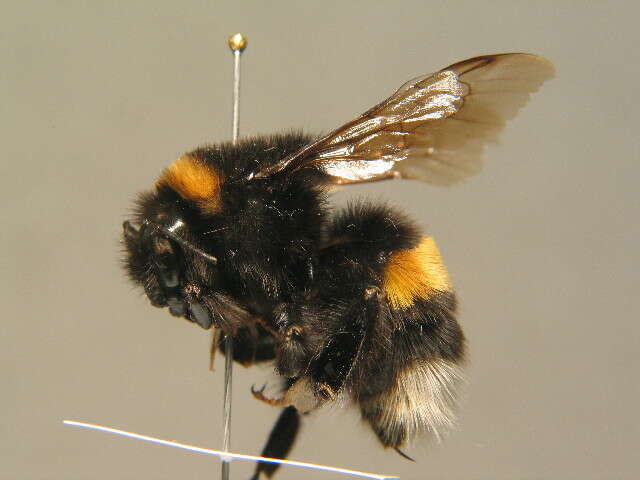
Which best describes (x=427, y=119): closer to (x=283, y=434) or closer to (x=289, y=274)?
(x=289, y=274)

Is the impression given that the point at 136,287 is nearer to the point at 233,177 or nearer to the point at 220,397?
the point at 233,177

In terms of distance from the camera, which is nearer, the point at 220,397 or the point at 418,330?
the point at 418,330

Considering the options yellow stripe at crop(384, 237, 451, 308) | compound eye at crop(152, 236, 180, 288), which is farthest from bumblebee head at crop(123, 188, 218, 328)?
yellow stripe at crop(384, 237, 451, 308)

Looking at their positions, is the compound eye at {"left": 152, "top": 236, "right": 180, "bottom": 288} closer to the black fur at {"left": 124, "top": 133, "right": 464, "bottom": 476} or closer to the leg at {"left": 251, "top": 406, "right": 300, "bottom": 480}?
the black fur at {"left": 124, "top": 133, "right": 464, "bottom": 476}

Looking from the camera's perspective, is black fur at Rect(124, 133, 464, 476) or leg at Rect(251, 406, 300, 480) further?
leg at Rect(251, 406, 300, 480)

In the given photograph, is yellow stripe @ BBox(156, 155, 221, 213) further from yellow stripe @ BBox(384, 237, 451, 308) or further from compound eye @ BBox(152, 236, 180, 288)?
yellow stripe @ BBox(384, 237, 451, 308)

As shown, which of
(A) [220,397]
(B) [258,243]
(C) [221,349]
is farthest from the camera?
(A) [220,397]

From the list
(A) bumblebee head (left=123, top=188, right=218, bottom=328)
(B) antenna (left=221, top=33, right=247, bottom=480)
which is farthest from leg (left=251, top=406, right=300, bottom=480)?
(A) bumblebee head (left=123, top=188, right=218, bottom=328)

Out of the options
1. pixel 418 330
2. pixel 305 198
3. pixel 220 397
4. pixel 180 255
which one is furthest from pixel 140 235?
pixel 220 397

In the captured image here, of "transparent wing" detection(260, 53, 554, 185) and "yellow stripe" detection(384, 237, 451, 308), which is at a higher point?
"transparent wing" detection(260, 53, 554, 185)
